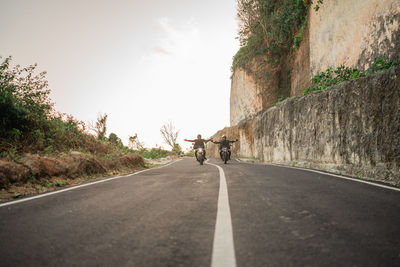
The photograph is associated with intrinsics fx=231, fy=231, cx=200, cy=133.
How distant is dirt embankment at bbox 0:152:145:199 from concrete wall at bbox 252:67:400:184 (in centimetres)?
863

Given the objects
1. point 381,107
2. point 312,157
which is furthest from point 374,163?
point 312,157

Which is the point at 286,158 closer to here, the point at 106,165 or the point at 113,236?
the point at 106,165

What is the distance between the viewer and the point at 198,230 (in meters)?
2.42

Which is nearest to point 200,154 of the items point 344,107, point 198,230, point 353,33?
point 344,107

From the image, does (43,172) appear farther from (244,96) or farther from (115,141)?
(244,96)

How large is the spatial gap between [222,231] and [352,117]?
7147 millimetres

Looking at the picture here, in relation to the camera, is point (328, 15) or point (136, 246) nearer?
point (136, 246)

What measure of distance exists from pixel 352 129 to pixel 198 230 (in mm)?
7197

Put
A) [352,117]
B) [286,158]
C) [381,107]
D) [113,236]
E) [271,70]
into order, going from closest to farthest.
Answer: [113,236]
[381,107]
[352,117]
[286,158]
[271,70]

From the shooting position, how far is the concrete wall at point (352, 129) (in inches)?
232

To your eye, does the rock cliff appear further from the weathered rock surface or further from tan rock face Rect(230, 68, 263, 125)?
tan rock face Rect(230, 68, 263, 125)

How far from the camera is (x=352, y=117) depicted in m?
7.49

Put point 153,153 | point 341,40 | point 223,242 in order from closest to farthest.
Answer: point 223,242, point 341,40, point 153,153

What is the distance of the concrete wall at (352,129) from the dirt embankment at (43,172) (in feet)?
28.3
